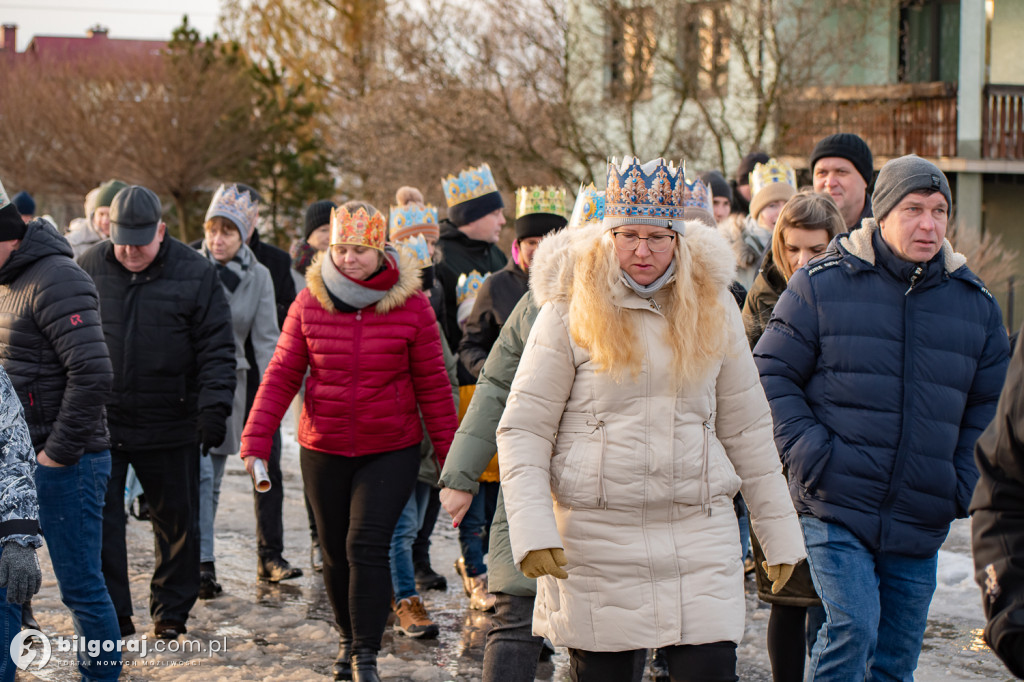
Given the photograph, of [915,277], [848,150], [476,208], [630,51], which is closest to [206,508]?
[476,208]

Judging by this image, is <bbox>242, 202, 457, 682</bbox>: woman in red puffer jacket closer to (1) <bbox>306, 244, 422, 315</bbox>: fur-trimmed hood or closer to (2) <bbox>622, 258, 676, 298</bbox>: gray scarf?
(1) <bbox>306, 244, 422, 315</bbox>: fur-trimmed hood

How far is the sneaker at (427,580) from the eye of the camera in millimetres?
7527

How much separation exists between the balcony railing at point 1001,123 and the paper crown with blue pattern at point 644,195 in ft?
63.9

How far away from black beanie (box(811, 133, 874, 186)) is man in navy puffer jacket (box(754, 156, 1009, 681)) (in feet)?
4.32

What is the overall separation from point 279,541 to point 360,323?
2.49 m

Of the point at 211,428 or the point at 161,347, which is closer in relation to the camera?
the point at 211,428

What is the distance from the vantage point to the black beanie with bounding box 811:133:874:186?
5742 mm

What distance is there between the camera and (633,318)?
383cm

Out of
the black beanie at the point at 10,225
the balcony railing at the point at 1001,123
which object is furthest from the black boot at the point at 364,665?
the balcony railing at the point at 1001,123

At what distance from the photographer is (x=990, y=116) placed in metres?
21.6

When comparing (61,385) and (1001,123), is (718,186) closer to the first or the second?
(61,385)

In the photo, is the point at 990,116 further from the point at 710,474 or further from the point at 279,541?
the point at 710,474

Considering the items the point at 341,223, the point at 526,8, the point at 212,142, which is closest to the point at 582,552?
the point at 341,223

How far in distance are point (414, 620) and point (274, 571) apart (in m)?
1.41
